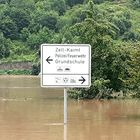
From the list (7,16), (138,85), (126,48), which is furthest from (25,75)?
(138,85)

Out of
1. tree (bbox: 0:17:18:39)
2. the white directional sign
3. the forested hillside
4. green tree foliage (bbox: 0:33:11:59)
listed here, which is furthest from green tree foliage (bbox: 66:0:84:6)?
the white directional sign

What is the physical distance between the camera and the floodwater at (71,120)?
18031 millimetres

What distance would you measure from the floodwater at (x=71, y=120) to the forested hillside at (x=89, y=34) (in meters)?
1.36

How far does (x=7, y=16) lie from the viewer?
98.4 meters

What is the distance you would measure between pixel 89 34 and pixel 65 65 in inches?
944

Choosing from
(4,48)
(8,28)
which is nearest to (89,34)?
(4,48)

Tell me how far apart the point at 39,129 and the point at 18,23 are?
81708mm

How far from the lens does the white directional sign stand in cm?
866

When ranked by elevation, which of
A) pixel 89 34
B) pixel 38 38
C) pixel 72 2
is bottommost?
pixel 89 34

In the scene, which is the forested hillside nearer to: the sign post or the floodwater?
the floodwater

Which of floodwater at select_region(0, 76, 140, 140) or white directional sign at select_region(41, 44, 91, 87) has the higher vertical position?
white directional sign at select_region(41, 44, 91, 87)

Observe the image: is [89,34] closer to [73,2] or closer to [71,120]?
[71,120]

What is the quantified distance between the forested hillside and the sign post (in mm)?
14811

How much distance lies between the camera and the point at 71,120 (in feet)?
72.8
